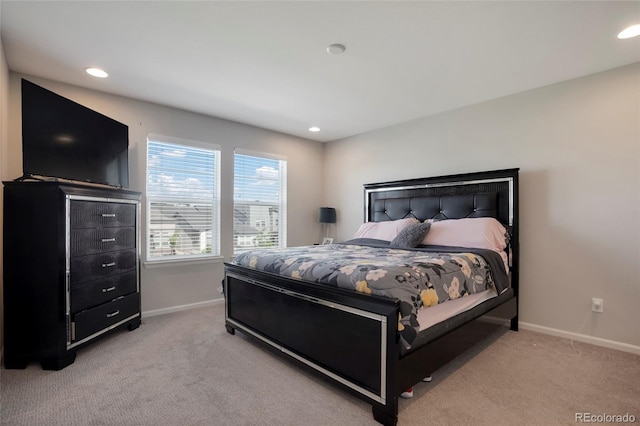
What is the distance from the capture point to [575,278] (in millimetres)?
2891

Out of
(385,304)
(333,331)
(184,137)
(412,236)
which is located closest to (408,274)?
(385,304)

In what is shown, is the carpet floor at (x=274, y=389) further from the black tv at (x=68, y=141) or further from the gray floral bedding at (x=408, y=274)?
the black tv at (x=68, y=141)

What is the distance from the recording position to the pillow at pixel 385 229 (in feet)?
12.2

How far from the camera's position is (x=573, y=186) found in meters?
2.90

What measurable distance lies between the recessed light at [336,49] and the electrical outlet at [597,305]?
3.10 meters

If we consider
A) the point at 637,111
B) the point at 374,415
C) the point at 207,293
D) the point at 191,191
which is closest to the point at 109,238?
the point at 191,191

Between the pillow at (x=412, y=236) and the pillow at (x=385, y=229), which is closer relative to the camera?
the pillow at (x=412, y=236)

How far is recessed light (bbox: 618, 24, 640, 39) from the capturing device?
84.1 inches

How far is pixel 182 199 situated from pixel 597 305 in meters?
4.44

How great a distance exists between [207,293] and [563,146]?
14.1 ft

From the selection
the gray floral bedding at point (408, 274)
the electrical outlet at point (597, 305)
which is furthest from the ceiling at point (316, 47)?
the electrical outlet at point (597, 305)

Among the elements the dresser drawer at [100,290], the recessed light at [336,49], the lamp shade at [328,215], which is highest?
the recessed light at [336,49]

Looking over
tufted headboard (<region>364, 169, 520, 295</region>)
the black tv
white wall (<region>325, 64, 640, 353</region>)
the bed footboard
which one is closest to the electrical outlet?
white wall (<region>325, 64, 640, 353</region>)

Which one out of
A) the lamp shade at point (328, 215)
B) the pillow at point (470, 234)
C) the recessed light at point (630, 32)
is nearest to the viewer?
the recessed light at point (630, 32)
